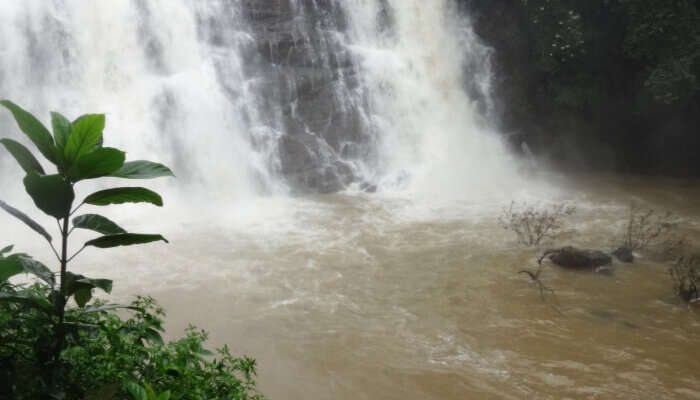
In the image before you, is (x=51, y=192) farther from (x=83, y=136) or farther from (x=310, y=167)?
(x=310, y=167)

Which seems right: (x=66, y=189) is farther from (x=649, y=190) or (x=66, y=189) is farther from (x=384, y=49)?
(x=384, y=49)

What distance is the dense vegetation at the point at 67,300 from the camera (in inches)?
76.8

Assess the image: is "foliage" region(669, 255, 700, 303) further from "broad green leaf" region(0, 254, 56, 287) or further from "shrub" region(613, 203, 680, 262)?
"broad green leaf" region(0, 254, 56, 287)

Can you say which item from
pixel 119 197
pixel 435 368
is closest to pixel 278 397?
pixel 435 368

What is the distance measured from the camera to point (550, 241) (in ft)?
31.4

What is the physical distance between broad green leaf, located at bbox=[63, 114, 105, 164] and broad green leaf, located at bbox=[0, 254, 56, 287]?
1.17 ft

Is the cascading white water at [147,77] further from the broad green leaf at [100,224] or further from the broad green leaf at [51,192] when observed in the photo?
the broad green leaf at [51,192]

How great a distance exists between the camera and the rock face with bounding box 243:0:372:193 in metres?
13.8

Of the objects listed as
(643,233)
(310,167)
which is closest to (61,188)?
(643,233)

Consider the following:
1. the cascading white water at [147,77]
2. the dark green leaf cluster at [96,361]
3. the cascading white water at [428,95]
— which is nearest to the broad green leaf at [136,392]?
the dark green leaf cluster at [96,361]

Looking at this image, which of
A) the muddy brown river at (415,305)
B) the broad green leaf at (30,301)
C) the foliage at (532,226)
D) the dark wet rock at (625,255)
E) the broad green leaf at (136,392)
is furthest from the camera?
the foliage at (532,226)

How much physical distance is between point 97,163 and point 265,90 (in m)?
12.3

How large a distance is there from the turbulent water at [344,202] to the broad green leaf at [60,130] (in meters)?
3.72

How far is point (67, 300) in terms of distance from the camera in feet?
6.90
